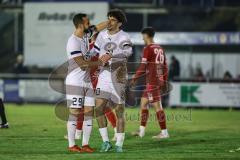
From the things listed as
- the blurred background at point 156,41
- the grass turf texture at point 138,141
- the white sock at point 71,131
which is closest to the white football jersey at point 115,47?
the white sock at point 71,131

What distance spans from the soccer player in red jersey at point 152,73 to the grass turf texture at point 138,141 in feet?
1.24

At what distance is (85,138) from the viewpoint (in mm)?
13750

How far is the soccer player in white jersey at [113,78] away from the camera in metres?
13.8

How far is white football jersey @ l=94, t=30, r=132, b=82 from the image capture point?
13906 mm

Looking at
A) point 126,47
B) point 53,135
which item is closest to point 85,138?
point 126,47

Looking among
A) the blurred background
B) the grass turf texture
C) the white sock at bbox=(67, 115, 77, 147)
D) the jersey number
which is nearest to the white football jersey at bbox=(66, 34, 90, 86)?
the white sock at bbox=(67, 115, 77, 147)

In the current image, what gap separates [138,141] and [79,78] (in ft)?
9.96

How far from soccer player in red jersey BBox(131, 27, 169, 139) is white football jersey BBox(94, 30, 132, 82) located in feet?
10.1

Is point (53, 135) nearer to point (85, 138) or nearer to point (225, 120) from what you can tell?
point (85, 138)

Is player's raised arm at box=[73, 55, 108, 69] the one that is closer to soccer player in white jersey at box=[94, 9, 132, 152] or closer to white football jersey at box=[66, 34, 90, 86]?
white football jersey at box=[66, 34, 90, 86]

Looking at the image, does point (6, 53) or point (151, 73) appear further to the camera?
point (6, 53)

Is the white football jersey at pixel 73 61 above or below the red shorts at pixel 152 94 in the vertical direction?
above

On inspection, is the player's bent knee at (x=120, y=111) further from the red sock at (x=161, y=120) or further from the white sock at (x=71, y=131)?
the red sock at (x=161, y=120)

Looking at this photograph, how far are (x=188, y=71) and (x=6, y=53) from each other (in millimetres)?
10941
